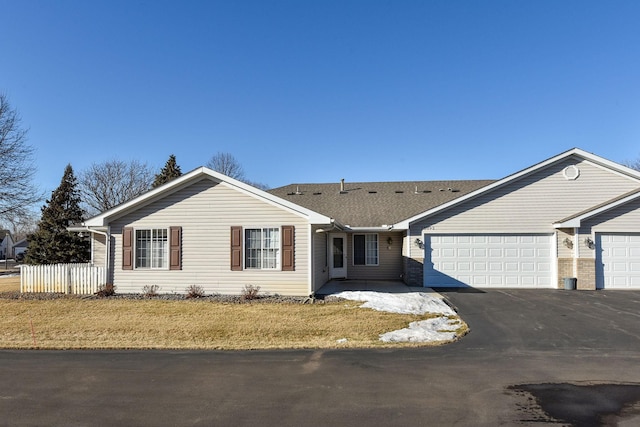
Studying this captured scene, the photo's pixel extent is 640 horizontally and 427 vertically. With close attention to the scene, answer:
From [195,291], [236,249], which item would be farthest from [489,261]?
[195,291]

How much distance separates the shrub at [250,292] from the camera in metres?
12.1

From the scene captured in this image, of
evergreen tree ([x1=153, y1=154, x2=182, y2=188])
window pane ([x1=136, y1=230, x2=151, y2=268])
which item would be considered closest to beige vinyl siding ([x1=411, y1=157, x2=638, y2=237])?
window pane ([x1=136, y1=230, x2=151, y2=268])

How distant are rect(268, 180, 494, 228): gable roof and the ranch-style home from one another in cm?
35

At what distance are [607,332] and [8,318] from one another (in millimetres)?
14547

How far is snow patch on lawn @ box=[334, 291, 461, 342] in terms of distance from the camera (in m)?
7.72

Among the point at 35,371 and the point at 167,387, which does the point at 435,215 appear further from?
the point at 35,371

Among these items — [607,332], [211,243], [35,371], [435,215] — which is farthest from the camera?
[435,215]

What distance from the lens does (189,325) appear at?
8977 millimetres

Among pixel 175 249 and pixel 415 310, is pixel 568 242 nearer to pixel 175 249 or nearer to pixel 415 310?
pixel 415 310

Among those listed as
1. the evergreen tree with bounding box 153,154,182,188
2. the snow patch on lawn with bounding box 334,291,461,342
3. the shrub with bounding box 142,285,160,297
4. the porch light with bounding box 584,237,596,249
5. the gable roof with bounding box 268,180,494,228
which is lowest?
the snow patch on lawn with bounding box 334,291,461,342

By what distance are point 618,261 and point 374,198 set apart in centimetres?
1057

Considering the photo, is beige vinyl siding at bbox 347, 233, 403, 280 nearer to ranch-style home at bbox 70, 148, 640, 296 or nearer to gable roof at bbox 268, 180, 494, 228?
ranch-style home at bbox 70, 148, 640, 296

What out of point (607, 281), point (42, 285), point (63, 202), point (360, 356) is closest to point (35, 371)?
point (360, 356)

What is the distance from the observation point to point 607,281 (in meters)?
14.0
